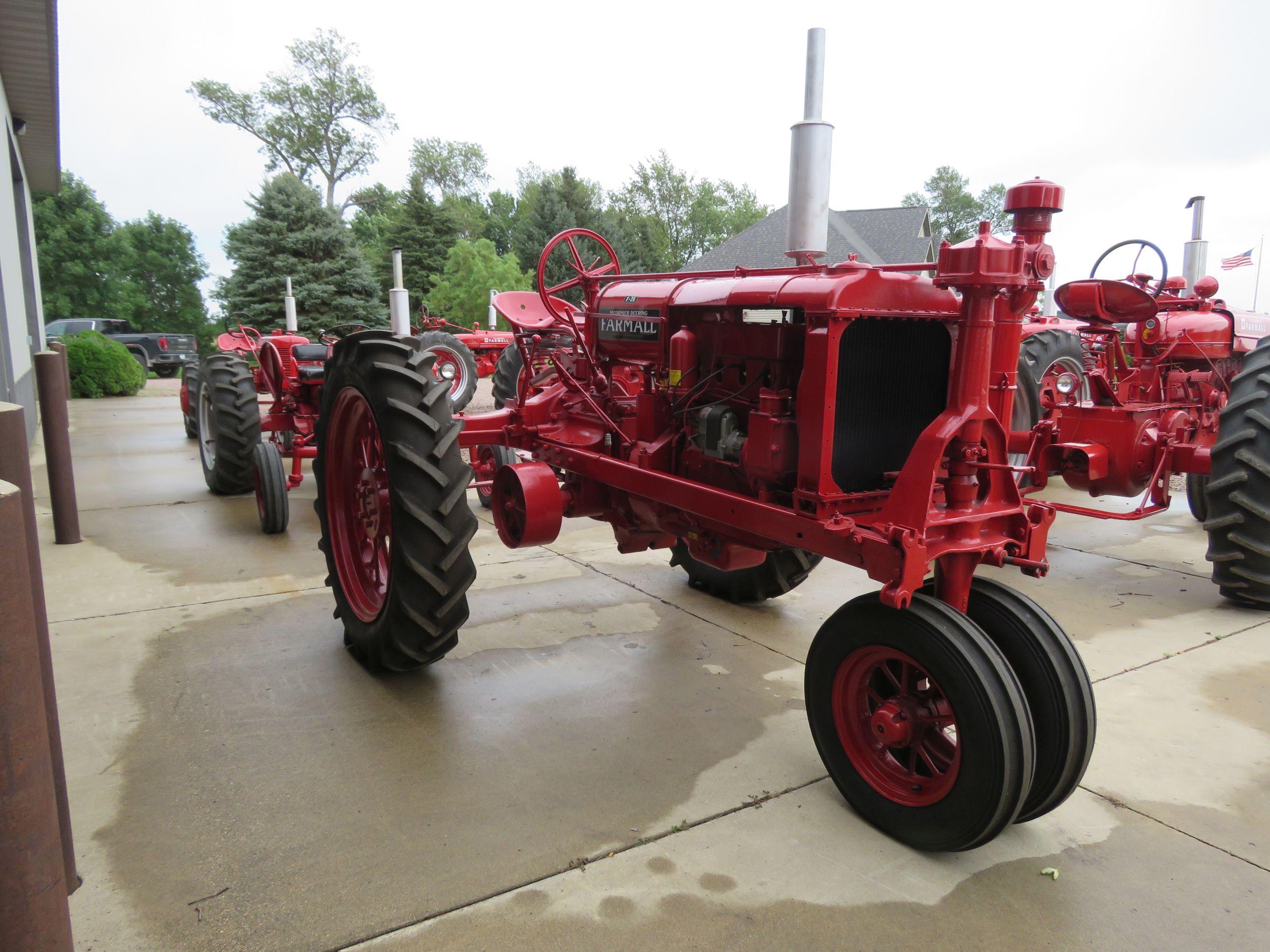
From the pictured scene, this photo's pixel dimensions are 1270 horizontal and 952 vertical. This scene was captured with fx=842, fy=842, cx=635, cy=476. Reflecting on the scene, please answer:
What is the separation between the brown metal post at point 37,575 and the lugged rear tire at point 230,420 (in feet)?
16.3

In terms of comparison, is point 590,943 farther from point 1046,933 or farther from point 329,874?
point 1046,933

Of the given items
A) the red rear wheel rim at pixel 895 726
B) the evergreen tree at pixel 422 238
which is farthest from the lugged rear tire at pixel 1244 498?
the evergreen tree at pixel 422 238

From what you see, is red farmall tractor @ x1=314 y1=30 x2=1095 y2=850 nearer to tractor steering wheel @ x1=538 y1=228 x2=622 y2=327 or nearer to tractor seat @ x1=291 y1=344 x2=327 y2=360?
tractor steering wheel @ x1=538 y1=228 x2=622 y2=327

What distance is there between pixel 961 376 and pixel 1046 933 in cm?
148

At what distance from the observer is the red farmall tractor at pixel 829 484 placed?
234 cm

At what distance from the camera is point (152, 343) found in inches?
934

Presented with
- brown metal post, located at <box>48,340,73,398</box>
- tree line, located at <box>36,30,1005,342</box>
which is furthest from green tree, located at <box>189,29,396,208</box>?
brown metal post, located at <box>48,340,73,398</box>

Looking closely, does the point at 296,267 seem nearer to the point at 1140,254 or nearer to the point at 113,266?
the point at 113,266

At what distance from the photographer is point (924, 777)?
2484mm

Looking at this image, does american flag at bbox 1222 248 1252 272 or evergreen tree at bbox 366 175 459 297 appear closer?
american flag at bbox 1222 248 1252 272

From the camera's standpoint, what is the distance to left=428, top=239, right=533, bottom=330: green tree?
2469 centimetres

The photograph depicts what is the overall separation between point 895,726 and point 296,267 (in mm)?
24118

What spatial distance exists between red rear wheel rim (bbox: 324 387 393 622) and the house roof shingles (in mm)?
20230

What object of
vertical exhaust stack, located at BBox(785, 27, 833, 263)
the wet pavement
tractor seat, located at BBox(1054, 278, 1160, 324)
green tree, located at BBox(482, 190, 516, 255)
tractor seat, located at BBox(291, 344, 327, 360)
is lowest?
the wet pavement
